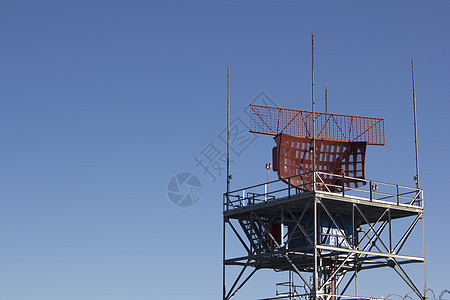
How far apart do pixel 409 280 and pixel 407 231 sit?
11.0 ft

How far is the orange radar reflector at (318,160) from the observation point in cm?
5769

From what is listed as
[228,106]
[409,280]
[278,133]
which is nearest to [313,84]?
[278,133]

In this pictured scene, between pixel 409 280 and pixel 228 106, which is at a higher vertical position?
pixel 228 106

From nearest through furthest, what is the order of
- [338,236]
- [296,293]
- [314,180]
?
[314,180]
[338,236]
[296,293]

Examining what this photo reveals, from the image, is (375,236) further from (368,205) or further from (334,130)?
(334,130)

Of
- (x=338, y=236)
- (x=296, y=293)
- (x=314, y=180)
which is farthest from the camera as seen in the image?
(x=296, y=293)

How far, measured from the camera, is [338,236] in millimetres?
58281

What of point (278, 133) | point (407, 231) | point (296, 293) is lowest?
point (296, 293)

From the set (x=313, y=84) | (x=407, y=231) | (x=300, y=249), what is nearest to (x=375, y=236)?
(x=407, y=231)

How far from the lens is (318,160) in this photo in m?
60.2

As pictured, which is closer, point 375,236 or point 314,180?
point 314,180

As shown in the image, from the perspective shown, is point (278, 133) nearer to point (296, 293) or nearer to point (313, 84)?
point (313, 84)

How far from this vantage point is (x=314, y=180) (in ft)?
180

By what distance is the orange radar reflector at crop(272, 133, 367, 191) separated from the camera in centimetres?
5769
